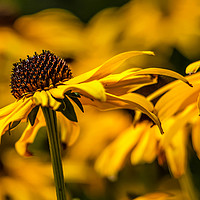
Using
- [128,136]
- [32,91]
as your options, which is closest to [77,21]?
[128,136]

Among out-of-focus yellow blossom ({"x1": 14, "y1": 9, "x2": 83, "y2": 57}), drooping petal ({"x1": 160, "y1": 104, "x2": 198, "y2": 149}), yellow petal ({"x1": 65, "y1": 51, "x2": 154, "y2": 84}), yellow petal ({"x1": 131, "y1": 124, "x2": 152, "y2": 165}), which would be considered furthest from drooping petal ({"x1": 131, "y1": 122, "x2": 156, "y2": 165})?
out-of-focus yellow blossom ({"x1": 14, "y1": 9, "x2": 83, "y2": 57})

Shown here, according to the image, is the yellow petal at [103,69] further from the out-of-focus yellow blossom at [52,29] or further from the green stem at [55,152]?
the out-of-focus yellow blossom at [52,29]

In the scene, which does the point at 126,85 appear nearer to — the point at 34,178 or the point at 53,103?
the point at 53,103

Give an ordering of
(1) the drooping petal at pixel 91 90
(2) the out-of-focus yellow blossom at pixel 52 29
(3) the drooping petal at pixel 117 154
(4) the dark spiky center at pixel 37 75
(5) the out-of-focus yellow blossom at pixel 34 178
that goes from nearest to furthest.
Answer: (1) the drooping petal at pixel 91 90 → (4) the dark spiky center at pixel 37 75 → (3) the drooping petal at pixel 117 154 → (5) the out-of-focus yellow blossom at pixel 34 178 → (2) the out-of-focus yellow blossom at pixel 52 29

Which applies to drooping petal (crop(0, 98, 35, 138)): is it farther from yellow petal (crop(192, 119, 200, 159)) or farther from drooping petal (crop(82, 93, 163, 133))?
yellow petal (crop(192, 119, 200, 159))

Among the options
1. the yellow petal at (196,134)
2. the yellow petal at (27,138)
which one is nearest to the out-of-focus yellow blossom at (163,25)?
the yellow petal at (196,134)

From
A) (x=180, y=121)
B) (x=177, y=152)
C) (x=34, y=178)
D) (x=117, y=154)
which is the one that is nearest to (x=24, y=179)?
(x=34, y=178)

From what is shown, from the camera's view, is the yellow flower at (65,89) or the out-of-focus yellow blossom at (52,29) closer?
the yellow flower at (65,89)
